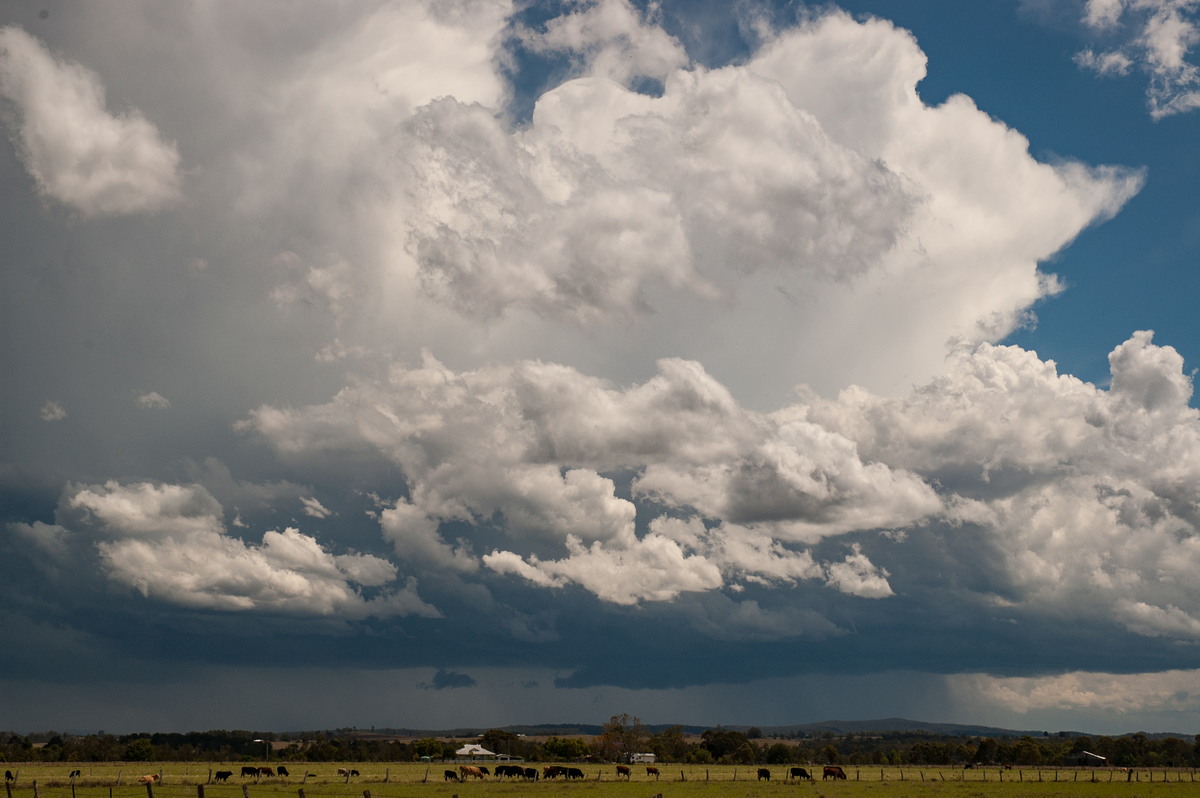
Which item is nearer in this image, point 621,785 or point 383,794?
point 383,794

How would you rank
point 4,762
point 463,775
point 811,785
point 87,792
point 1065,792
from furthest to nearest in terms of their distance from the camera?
point 4,762
point 463,775
point 811,785
point 1065,792
point 87,792

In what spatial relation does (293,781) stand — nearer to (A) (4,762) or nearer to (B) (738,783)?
(B) (738,783)

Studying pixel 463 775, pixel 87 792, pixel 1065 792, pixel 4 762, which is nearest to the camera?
pixel 87 792

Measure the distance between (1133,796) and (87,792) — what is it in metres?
97.5

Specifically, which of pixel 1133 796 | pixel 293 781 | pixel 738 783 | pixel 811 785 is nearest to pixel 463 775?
pixel 293 781

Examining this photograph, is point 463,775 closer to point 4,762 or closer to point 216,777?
point 216,777

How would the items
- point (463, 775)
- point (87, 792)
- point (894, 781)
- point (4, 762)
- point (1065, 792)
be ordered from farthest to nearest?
1. point (4, 762)
2. point (463, 775)
3. point (894, 781)
4. point (1065, 792)
5. point (87, 792)

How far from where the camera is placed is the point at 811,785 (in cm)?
11269

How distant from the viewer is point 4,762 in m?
173

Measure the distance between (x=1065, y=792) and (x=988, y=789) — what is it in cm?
833

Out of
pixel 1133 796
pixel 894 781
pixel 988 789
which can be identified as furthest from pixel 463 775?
pixel 1133 796

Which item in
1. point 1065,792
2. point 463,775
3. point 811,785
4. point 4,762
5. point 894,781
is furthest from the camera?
point 4,762

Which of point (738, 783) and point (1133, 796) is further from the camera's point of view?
point (738, 783)

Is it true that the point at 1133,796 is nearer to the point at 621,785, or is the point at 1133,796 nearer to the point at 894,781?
the point at 894,781
